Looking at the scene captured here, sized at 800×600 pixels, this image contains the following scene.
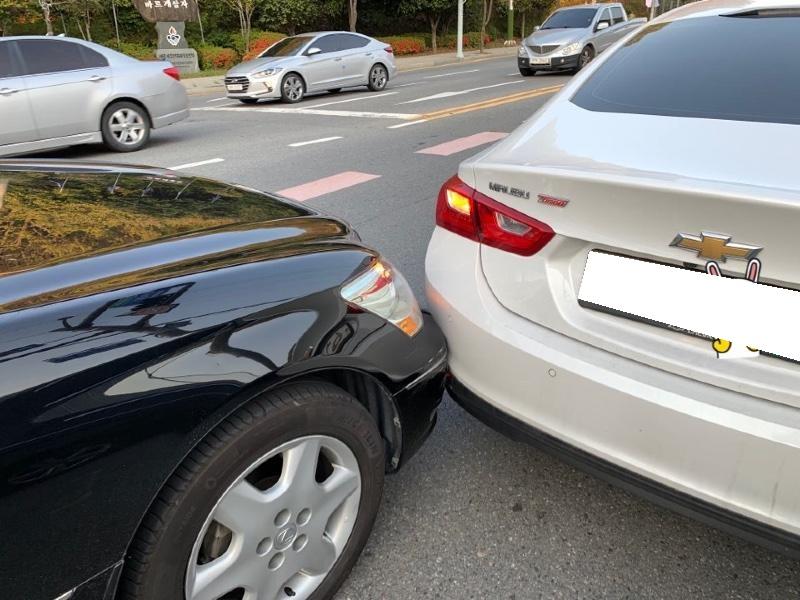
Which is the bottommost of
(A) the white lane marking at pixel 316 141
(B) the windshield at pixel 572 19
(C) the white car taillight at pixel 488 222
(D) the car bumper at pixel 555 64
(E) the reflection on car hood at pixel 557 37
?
(A) the white lane marking at pixel 316 141

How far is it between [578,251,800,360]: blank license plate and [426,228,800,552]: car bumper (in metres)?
0.13

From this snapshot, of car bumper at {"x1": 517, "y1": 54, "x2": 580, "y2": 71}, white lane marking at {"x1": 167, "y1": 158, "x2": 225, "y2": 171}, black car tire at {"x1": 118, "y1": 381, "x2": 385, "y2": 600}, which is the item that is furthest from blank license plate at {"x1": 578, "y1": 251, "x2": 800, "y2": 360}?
car bumper at {"x1": 517, "y1": 54, "x2": 580, "y2": 71}

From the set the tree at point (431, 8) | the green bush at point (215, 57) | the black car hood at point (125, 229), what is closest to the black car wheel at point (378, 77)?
the green bush at point (215, 57)

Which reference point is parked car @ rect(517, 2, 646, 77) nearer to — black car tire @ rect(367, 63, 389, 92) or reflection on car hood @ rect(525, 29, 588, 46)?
reflection on car hood @ rect(525, 29, 588, 46)

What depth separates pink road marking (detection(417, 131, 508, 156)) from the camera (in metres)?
8.16

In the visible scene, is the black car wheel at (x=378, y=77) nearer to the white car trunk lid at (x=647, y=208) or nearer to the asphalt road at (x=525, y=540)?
the asphalt road at (x=525, y=540)

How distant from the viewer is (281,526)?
1.69 meters

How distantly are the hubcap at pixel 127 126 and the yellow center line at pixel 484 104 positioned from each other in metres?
4.22

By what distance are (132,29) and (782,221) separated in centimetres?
2633

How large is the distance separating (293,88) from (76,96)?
588 centimetres

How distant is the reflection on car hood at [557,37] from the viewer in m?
16.4


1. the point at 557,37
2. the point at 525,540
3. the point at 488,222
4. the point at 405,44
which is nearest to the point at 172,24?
the point at 557,37

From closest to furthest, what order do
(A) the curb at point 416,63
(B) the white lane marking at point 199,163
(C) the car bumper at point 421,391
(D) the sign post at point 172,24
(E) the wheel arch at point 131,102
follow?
1. (C) the car bumper at point 421,391
2. (B) the white lane marking at point 199,163
3. (E) the wheel arch at point 131,102
4. (A) the curb at point 416,63
5. (D) the sign post at point 172,24

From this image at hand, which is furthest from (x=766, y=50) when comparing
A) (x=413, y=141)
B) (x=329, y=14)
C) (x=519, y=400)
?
(x=329, y=14)
